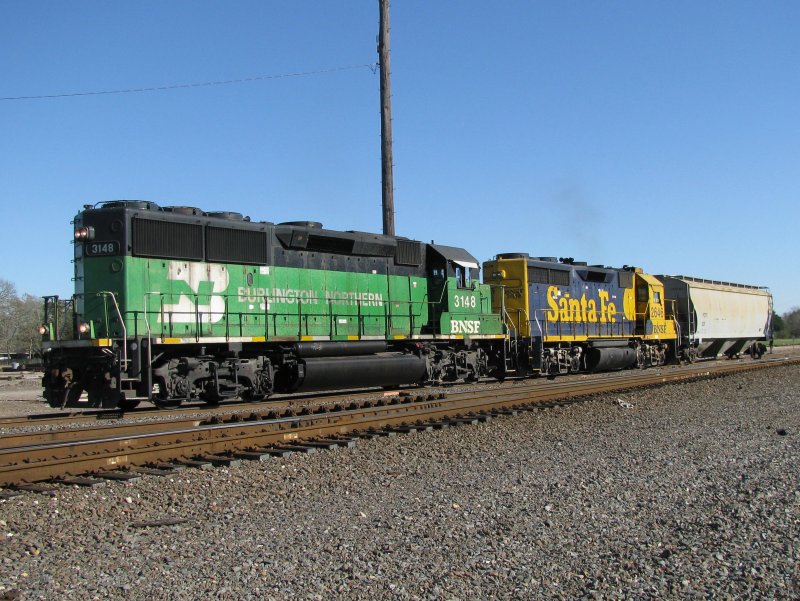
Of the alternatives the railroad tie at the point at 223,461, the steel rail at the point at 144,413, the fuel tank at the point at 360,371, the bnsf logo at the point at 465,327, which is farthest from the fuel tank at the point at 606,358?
the railroad tie at the point at 223,461

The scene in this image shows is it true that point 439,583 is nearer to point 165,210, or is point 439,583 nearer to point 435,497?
point 435,497

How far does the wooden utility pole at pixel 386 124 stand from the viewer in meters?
18.0

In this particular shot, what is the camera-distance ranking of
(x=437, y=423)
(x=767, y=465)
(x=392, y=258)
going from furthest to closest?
(x=392, y=258), (x=437, y=423), (x=767, y=465)

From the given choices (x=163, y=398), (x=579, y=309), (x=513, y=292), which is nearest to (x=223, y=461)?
(x=163, y=398)

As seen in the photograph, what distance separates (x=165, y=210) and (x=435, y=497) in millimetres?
9015

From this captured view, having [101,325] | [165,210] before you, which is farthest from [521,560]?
[165,210]

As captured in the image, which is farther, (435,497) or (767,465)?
(767,465)

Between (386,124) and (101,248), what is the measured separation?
26.5ft

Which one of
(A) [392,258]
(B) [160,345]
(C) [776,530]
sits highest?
(A) [392,258]

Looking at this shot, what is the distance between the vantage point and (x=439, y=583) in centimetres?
→ 418

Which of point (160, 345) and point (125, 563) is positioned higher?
point (160, 345)

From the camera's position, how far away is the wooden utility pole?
17969 millimetres

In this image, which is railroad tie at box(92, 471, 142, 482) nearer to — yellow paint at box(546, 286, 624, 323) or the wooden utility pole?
the wooden utility pole

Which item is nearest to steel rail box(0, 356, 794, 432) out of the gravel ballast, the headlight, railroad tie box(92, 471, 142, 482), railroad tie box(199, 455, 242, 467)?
the headlight
